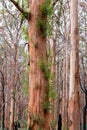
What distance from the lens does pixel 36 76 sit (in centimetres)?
490

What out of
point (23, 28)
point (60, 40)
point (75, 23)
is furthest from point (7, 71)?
point (23, 28)

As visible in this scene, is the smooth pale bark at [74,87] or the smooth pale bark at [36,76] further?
the smooth pale bark at [74,87]

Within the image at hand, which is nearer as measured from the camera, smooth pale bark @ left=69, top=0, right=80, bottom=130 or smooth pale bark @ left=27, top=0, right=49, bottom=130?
smooth pale bark @ left=27, top=0, right=49, bottom=130

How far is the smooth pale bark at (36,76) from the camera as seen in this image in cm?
481

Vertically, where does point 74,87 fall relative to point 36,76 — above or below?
below

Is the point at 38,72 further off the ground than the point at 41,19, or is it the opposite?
the point at 41,19

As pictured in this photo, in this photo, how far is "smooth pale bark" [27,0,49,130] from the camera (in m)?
4.81

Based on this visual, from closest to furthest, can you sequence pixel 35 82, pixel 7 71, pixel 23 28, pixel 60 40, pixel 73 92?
A: pixel 35 82 → pixel 23 28 → pixel 73 92 → pixel 60 40 → pixel 7 71

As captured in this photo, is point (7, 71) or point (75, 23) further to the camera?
point (7, 71)

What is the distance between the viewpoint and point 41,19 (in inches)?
198

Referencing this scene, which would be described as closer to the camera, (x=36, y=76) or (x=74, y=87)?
(x=36, y=76)

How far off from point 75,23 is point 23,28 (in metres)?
3.09

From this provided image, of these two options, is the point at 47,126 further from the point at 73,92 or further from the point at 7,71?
the point at 7,71

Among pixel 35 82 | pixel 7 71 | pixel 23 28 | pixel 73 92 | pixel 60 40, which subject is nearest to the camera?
pixel 35 82
